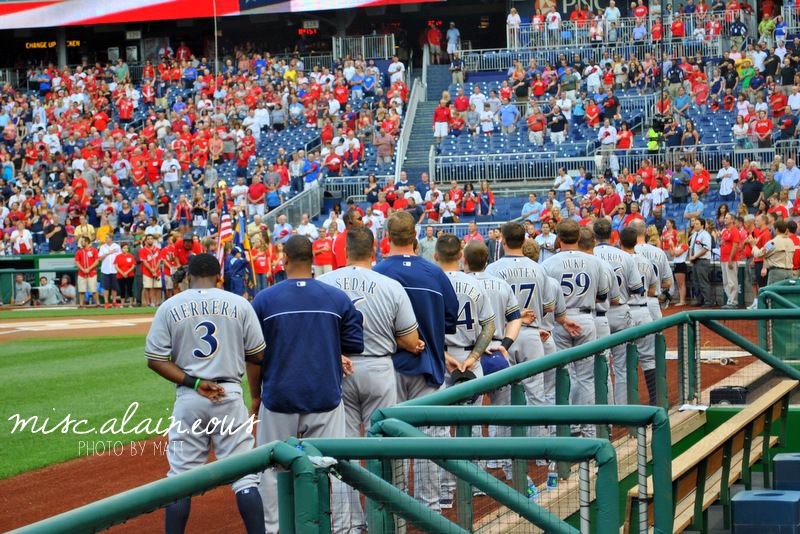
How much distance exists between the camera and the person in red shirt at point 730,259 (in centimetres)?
2098

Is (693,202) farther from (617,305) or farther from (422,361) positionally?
(422,361)

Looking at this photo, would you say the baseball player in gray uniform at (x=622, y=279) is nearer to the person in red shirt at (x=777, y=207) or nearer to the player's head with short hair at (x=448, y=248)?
the player's head with short hair at (x=448, y=248)

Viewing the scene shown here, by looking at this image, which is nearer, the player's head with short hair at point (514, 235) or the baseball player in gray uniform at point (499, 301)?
the baseball player in gray uniform at point (499, 301)

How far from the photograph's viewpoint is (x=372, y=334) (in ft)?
22.3

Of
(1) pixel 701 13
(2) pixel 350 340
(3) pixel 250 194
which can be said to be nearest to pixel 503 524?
(2) pixel 350 340

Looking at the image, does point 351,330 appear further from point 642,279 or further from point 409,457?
point 642,279

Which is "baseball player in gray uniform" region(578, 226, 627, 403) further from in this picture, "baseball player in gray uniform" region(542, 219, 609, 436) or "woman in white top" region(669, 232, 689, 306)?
"woman in white top" region(669, 232, 689, 306)

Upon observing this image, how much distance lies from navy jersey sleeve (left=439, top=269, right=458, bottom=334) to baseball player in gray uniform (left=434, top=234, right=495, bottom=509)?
0.39m

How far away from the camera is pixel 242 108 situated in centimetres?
3691

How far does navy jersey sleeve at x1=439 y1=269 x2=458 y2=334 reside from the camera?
24.3 feet

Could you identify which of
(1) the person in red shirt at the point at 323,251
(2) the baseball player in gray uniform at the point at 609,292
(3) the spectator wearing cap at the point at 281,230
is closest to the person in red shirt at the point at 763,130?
(1) the person in red shirt at the point at 323,251

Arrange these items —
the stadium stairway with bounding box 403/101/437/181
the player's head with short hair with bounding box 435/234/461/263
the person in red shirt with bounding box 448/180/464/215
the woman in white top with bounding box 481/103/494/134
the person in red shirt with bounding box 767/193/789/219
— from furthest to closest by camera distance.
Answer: the stadium stairway with bounding box 403/101/437/181
the woman in white top with bounding box 481/103/494/134
the person in red shirt with bounding box 448/180/464/215
the person in red shirt with bounding box 767/193/789/219
the player's head with short hair with bounding box 435/234/461/263

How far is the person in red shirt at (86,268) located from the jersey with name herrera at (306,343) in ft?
71.4

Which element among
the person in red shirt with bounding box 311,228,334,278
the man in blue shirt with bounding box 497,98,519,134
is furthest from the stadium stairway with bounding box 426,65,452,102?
the person in red shirt with bounding box 311,228,334,278
